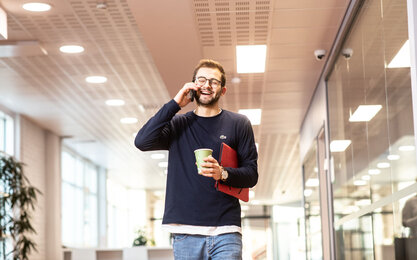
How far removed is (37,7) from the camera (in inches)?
213

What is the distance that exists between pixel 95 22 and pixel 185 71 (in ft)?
4.22

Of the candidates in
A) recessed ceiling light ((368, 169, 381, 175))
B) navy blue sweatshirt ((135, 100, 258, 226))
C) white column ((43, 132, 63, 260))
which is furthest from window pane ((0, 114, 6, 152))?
navy blue sweatshirt ((135, 100, 258, 226))

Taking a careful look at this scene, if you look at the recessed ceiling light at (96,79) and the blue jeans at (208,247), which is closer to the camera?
the blue jeans at (208,247)

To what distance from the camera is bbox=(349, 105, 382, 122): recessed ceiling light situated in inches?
163

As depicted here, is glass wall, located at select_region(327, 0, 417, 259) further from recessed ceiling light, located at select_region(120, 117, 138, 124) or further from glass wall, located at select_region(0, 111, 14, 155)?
glass wall, located at select_region(0, 111, 14, 155)

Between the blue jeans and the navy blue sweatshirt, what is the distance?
0.16ft

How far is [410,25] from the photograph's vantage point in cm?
301

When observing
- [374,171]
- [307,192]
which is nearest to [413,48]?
[374,171]

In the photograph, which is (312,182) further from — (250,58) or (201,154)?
(201,154)

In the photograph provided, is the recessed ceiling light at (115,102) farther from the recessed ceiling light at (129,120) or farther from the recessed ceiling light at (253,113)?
the recessed ceiling light at (253,113)

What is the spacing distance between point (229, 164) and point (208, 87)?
0.28m

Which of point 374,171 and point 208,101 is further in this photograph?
point 374,171

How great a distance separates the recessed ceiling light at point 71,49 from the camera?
21.4ft

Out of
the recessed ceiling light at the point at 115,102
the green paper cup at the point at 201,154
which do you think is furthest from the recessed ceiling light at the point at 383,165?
the recessed ceiling light at the point at 115,102
